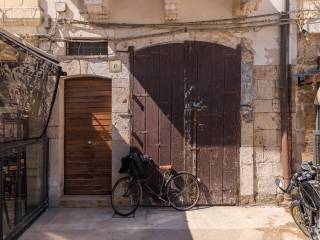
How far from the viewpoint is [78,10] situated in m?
6.86

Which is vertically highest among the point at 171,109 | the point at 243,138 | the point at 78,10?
the point at 78,10

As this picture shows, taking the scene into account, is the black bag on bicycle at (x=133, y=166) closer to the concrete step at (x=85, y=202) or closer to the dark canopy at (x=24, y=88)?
the concrete step at (x=85, y=202)

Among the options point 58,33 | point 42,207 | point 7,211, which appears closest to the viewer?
point 7,211

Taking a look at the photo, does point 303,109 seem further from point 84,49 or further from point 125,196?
point 84,49

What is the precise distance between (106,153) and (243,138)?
267 cm

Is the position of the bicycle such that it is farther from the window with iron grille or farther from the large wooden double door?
the window with iron grille

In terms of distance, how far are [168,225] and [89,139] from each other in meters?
2.38

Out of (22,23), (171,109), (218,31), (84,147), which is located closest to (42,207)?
(84,147)

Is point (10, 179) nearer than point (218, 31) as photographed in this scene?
Yes

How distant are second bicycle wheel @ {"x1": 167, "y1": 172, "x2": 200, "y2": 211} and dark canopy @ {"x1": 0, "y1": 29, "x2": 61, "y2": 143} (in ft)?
8.62

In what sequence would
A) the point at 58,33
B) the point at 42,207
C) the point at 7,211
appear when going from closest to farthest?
the point at 7,211 → the point at 42,207 → the point at 58,33

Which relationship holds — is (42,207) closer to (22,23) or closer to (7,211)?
(7,211)

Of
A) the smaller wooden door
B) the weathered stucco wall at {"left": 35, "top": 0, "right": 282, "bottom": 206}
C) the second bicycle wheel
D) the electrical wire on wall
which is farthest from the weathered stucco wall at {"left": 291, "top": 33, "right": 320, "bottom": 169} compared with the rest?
the smaller wooden door

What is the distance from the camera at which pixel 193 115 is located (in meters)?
6.84
